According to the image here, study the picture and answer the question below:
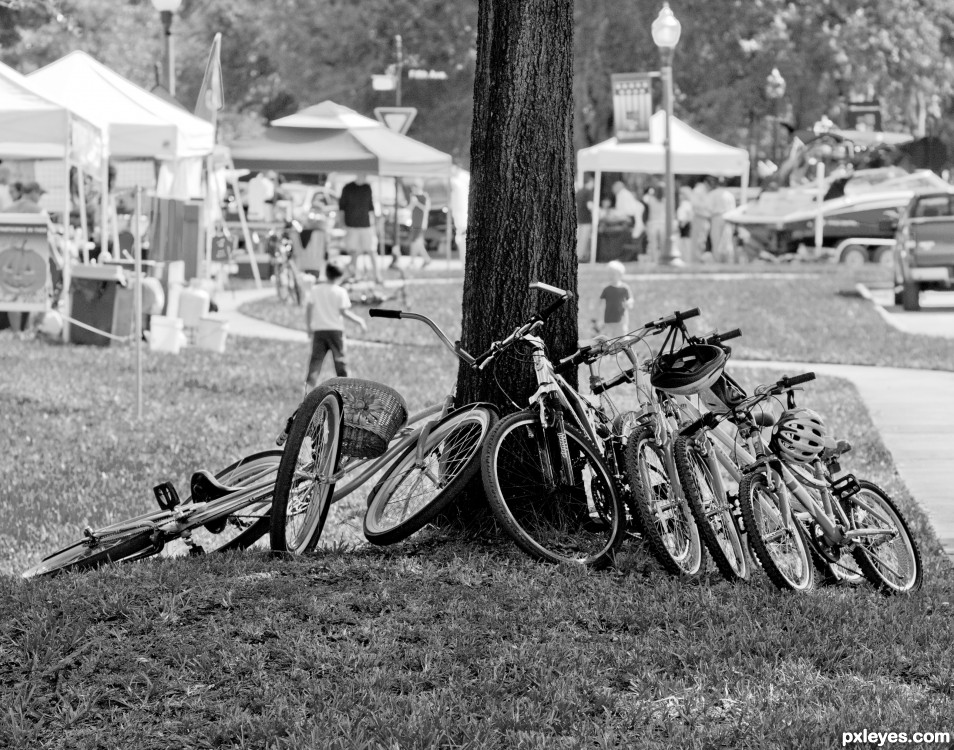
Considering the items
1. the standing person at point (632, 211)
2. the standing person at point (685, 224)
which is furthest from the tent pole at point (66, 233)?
the standing person at point (685, 224)

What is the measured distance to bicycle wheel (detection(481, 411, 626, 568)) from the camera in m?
6.10

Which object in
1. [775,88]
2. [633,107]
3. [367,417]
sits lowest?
[367,417]

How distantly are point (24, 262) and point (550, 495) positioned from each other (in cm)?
725

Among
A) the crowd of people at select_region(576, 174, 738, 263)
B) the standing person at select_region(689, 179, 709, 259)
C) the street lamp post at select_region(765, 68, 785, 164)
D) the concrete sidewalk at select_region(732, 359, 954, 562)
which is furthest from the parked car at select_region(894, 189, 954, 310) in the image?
the street lamp post at select_region(765, 68, 785, 164)

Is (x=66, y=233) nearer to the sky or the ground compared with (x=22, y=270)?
nearer to the sky

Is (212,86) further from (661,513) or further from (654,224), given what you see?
(654,224)

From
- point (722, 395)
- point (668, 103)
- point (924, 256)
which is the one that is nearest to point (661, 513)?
point (722, 395)

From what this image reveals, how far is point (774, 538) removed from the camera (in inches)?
229

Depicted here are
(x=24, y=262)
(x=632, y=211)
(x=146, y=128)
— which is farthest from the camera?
(x=632, y=211)

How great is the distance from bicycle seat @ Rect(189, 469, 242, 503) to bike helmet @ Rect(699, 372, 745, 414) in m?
1.94

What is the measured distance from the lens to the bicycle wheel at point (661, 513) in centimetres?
593

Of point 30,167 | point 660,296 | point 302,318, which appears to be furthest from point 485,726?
point 30,167

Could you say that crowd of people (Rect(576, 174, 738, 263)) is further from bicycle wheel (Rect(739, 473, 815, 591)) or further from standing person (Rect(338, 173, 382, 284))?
bicycle wheel (Rect(739, 473, 815, 591))

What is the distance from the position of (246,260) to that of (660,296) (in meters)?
9.00
